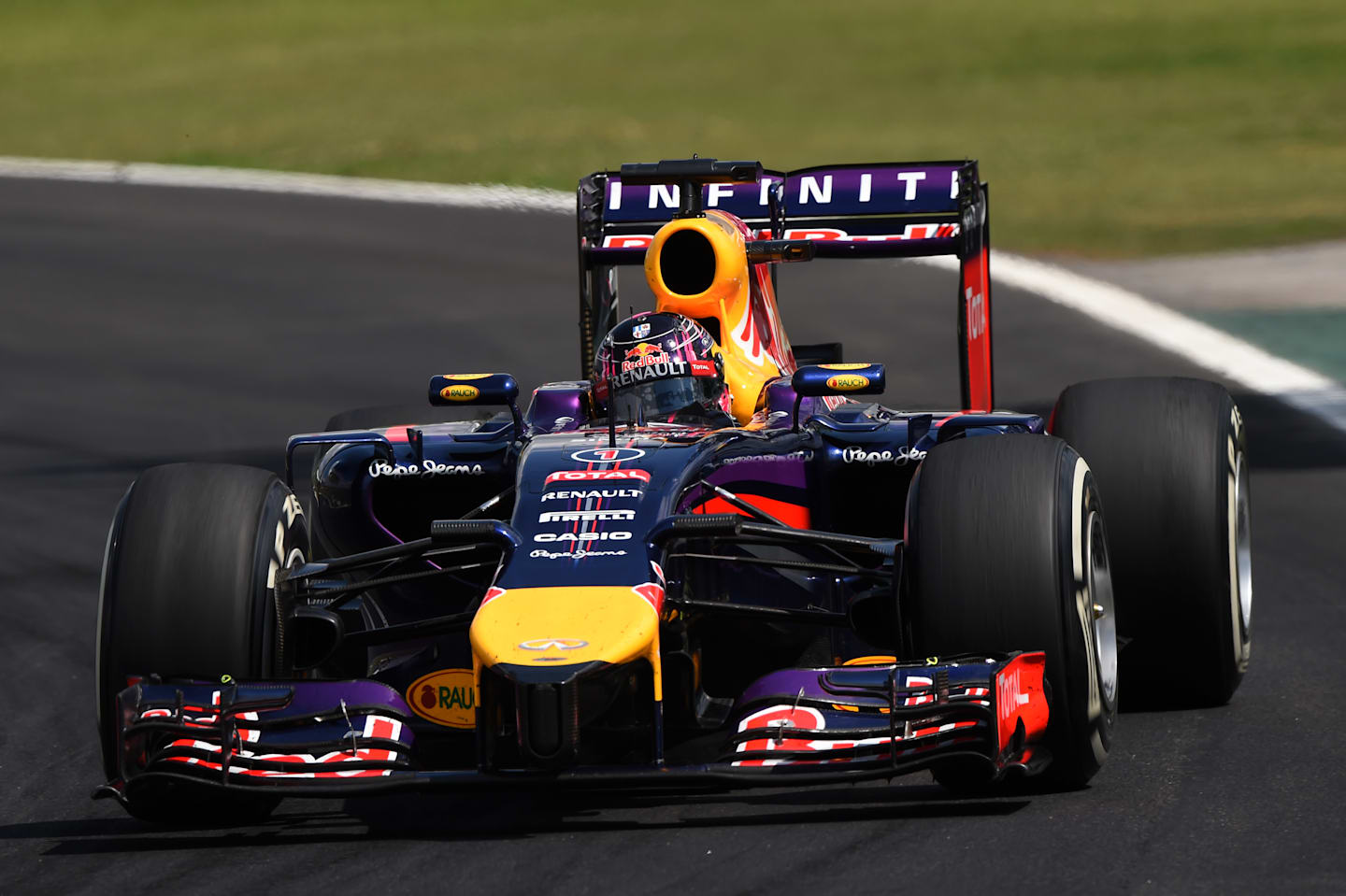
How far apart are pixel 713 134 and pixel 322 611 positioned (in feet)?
90.1

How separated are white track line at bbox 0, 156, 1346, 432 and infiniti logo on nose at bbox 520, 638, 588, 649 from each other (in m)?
8.75

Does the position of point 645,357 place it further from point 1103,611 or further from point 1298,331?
point 1298,331

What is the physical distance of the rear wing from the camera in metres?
10.3

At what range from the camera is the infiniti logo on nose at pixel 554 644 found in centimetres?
634

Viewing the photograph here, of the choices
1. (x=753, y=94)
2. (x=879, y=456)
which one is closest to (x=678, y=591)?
(x=879, y=456)

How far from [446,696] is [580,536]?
2.35ft

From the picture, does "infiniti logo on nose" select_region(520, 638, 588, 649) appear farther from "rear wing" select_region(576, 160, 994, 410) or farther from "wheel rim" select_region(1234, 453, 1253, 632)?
"rear wing" select_region(576, 160, 994, 410)

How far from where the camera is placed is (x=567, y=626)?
6.43 meters

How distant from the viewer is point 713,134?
3422cm

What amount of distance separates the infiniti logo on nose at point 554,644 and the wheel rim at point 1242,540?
9.47ft

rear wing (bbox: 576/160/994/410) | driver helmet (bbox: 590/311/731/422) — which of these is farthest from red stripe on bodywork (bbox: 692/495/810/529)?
rear wing (bbox: 576/160/994/410)

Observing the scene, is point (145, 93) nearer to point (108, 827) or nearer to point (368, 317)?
point (368, 317)

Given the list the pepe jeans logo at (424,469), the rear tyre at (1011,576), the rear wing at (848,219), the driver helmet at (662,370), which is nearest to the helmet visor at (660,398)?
the driver helmet at (662,370)

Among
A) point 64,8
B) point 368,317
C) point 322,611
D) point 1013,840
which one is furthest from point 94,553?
point 64,8
